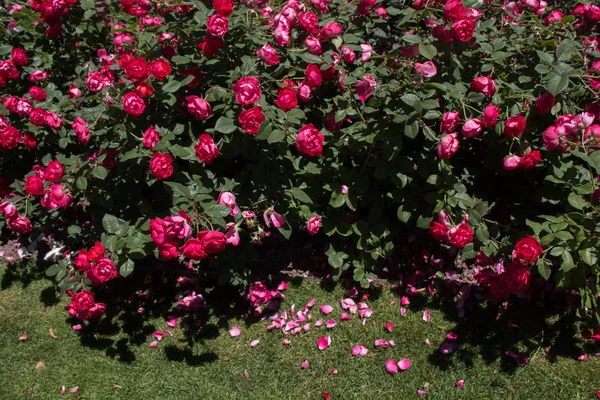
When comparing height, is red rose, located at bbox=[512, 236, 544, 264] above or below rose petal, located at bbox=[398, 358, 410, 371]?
above

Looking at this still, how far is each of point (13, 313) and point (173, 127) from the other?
1.56 metres

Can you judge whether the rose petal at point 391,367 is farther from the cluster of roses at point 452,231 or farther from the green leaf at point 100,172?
the green leaf at point 100,172

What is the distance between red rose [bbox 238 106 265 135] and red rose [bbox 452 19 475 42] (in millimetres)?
935

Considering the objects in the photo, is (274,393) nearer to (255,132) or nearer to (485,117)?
(255,132)

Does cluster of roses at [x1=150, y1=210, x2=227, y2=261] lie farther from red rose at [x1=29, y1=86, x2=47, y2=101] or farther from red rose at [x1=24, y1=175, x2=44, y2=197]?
red rose at [x1=29, y1=86, x2=47, y2=101]

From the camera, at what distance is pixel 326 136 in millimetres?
2785

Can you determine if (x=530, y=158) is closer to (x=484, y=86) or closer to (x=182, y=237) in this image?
(x=484, y=86)

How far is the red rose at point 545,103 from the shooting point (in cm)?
231

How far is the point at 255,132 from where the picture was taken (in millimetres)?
2262

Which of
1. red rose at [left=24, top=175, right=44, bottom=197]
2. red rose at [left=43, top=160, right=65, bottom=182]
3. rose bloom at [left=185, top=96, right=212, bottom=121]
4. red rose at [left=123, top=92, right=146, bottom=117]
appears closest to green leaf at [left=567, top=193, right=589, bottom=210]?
rose bloom at [left=185, top=96, right=212, bottom=121]

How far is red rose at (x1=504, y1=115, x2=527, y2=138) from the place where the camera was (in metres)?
2.22

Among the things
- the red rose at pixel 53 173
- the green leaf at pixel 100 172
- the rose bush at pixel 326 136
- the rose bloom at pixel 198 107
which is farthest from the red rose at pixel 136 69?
the red rose at pixel 53 173

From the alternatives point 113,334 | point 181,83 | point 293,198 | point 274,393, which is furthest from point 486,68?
point 113,334

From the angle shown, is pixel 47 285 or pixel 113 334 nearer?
pixel 113 334
